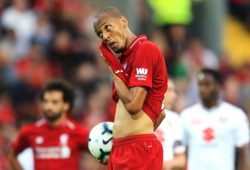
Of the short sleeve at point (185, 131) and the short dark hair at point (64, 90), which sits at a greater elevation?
the short dark hair at point (64, 90)

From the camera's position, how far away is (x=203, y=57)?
18781 mm

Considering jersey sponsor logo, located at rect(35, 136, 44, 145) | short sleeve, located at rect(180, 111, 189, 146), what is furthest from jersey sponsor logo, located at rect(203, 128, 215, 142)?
jersey sponsor logo, located at rect(35, 136, 44, 145)

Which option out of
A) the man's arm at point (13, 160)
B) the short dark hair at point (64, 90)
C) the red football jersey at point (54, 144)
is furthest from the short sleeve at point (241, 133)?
the man's arm at point (13, 160)

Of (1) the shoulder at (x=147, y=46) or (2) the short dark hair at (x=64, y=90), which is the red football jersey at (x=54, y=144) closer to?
(2) the short dark hair at (x=64, y=90)

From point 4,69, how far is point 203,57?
3.83m

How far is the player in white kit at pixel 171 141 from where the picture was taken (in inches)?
447

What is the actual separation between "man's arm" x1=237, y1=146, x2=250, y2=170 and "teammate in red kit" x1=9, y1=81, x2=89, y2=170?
68.8 inches

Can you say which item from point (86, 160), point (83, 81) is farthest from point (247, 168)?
point (83, 81)

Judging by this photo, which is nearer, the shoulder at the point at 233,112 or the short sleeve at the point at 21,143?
the short sleeve at the point at 21,143

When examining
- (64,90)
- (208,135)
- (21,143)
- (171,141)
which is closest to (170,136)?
(171,141)

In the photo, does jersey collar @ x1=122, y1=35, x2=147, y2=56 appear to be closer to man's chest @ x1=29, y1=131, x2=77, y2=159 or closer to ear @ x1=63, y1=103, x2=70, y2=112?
man's chest @ x1=29, y1=131, x2=77, y2=159

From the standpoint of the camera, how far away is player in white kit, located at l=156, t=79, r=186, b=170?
11344 millimetres

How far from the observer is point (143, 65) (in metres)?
8.96

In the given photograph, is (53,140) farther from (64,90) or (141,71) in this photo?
(141,71)
